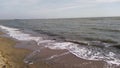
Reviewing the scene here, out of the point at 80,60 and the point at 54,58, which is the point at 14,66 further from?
the point at 80,60

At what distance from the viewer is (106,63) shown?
383 inches

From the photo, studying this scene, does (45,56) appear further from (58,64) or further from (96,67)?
(96,67)

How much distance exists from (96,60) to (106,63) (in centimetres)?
81

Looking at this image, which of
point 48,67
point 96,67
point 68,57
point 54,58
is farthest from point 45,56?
point 96,67

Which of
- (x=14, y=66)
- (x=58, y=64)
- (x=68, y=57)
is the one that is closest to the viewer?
(x=14, y=66)

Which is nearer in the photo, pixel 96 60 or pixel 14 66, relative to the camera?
pixel 14 66

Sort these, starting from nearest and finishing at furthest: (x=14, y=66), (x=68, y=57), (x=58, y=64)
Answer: (x=14, y=66)
(x=58, y=64)
(x=68, y=57)

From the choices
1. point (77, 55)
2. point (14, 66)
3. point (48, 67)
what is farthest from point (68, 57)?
point (14, 66)

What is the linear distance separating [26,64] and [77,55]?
3942 mm

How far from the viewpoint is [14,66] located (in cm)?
900

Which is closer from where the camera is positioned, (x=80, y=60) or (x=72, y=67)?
(x=72, y=67)

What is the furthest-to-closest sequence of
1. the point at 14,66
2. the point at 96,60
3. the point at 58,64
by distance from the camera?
the point at 96,60 < the point at 58,64 < the point at 14,66

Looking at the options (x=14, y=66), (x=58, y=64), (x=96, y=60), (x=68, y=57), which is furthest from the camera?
(x=68, y=57)

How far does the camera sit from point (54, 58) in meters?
10.9
